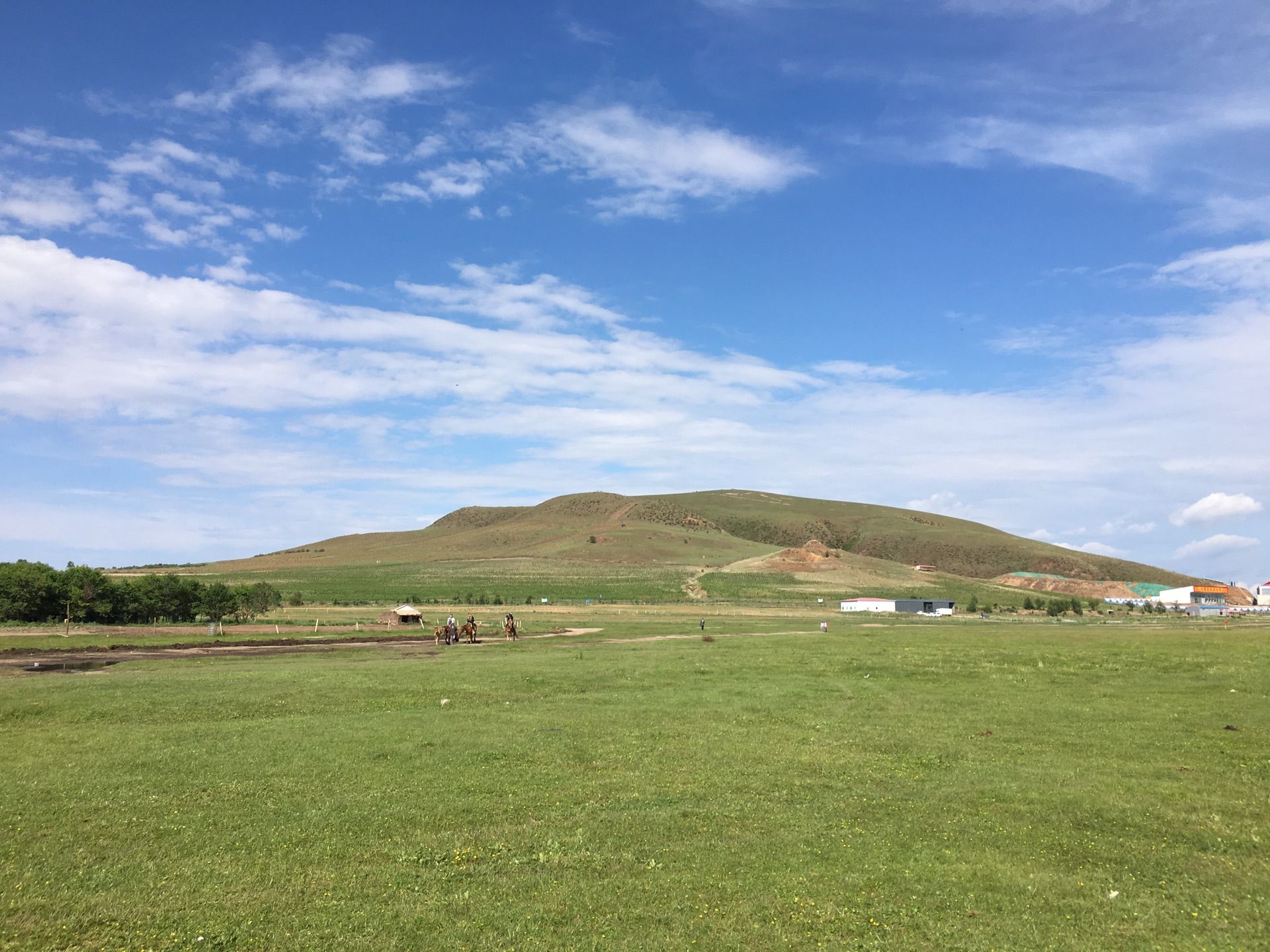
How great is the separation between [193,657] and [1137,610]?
5146 inches

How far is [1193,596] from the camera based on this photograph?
15162 cm

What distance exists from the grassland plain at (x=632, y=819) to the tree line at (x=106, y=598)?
4437 cm

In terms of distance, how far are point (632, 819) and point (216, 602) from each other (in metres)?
68.4

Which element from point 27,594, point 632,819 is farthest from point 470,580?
point 632,819

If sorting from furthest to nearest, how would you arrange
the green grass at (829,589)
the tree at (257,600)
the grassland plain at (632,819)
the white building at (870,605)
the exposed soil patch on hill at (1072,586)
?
the exposed soil patch on hill at (1072,586) → the green grass at (829,589) → the white building at (870,605) → the tree at (257,600) → the grassland plain at (632,819)

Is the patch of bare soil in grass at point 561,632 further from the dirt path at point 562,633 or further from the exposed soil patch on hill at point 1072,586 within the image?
the exposed soil patch on hill at point 1072,586

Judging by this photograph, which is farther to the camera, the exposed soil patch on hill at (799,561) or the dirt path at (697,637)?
the exposed soil patch on hill at (799,561)

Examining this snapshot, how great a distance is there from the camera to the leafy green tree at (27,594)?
197 feet

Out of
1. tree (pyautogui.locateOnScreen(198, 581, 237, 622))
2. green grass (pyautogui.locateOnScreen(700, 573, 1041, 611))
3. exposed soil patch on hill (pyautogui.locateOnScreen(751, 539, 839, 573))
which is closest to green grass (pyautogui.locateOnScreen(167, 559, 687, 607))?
green grass (pyautogui.locateOnScreen(700, 573, 1041, 611))

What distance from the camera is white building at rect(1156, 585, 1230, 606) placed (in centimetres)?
15075

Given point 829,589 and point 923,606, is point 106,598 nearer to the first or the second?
point 923,606

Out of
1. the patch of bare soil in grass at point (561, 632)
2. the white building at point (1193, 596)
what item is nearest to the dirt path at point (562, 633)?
the patch of bare soil in grass at point (561, 632)

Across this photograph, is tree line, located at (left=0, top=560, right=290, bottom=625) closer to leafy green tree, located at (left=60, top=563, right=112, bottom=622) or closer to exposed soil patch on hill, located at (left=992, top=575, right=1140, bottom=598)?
leafy green tree, located at (left=60, top=563, right=112, bottom=622)

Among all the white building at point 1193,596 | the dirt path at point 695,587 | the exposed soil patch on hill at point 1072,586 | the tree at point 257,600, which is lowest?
the white building at point 1193,596
